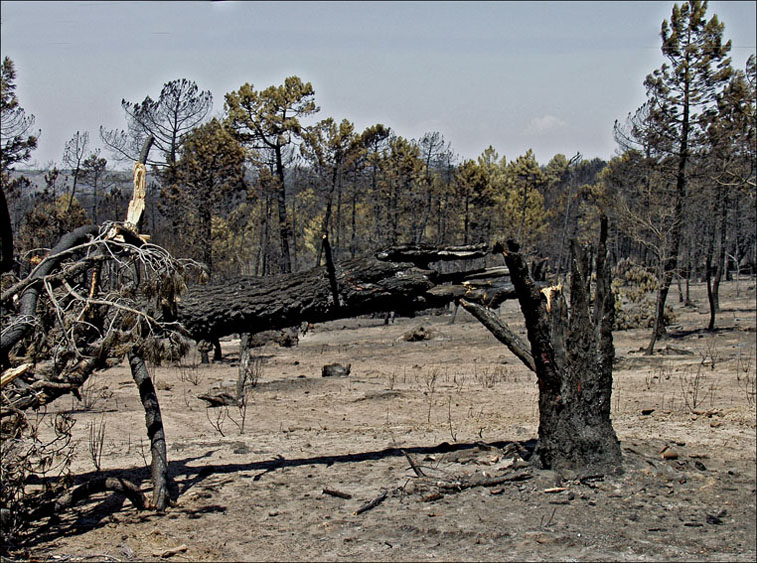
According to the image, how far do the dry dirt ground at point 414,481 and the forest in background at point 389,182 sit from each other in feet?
7.21

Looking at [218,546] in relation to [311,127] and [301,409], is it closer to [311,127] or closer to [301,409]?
[301,409]

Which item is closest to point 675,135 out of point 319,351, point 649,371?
point 649,371

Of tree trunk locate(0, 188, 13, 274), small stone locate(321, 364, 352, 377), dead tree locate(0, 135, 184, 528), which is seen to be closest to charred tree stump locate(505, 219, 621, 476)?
dead tree locate(0, 135, 184, 528)

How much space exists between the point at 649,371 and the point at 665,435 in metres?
5.88

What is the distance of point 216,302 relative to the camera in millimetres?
6383

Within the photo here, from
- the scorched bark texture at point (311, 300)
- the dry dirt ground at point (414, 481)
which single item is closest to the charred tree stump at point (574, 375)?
the dry dirt ground at point (414, 481)

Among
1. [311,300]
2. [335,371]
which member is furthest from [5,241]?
[335,371]

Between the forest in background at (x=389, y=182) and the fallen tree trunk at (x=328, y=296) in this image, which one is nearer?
the fallen tree trunk at (x=328, y=296)

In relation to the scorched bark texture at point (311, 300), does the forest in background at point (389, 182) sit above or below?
above

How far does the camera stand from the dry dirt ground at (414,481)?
5473 mm

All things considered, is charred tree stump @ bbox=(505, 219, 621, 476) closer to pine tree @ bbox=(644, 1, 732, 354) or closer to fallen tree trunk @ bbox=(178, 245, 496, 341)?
fallen tree trunk @ bbox=(178, 245, 496, 341)

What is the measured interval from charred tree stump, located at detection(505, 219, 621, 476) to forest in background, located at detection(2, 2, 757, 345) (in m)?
0.65

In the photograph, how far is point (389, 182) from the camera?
37625 mm

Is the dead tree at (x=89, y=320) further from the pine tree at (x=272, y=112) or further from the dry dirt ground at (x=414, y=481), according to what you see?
the pine tree at (x=272, y=112)
